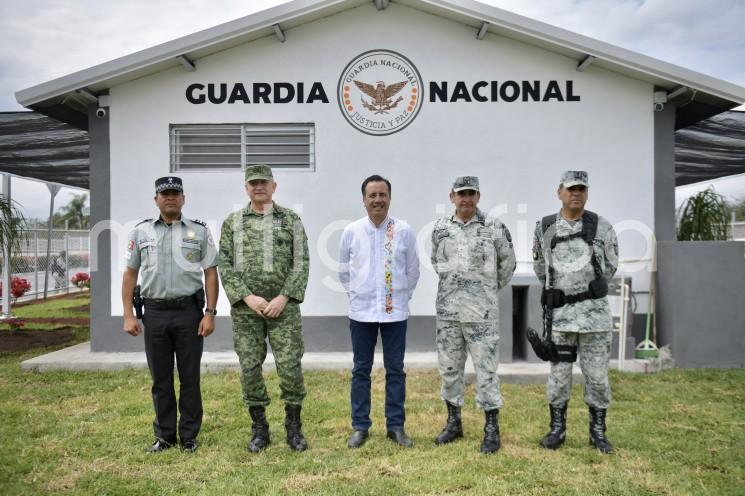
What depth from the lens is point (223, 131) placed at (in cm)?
716

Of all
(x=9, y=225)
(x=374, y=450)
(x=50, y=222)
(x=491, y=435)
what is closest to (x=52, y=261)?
(x=50, y=222)

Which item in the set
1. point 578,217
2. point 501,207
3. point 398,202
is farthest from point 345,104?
point 578,217

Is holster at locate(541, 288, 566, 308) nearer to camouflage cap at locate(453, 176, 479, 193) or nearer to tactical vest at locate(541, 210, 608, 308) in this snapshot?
tactical vest at locate(541, 210, 608, 308)

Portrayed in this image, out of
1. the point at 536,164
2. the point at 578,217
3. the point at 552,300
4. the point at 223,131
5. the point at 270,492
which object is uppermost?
the point at 223,131

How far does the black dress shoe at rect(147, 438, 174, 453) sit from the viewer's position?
412 cm

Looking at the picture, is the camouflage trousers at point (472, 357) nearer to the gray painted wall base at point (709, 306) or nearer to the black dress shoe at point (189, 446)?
the black dress shoe at point (189, 446)

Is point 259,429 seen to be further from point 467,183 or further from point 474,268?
point 467,183

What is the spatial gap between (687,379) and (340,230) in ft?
14.2

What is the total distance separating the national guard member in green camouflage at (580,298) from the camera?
407cm

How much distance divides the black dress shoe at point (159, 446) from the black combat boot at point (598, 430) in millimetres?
3170

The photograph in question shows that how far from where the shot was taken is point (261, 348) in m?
4.15

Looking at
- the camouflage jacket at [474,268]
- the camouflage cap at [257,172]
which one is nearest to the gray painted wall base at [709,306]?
the camouflage jacket at [474,268]

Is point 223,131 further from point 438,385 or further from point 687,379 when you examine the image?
point 687,379

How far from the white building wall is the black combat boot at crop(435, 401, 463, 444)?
285 centimetres
